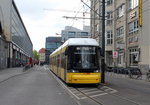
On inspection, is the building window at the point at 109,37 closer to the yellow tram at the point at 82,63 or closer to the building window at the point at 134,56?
the building window at the point at 134,56

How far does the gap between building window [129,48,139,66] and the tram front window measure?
2342 centimetres

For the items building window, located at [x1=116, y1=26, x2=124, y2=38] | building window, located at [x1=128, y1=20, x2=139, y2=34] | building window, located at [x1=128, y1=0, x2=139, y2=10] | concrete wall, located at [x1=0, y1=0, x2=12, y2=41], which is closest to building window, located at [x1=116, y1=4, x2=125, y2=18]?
building window, located at [x1=116, y1=26, x2=124, y2=38]

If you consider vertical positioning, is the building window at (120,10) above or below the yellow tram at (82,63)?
above

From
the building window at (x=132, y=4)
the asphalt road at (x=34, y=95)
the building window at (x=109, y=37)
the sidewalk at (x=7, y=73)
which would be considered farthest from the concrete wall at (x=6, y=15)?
the asphalt road at (x=34, y=95)

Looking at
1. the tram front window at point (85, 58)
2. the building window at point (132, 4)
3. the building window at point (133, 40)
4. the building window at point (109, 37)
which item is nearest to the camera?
the tram front window at point (85, 58)

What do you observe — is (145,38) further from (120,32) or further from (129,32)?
(120,32)

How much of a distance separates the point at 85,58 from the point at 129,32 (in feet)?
91.8

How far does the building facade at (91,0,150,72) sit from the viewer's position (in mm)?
39281

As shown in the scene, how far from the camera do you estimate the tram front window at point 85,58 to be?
18750mm

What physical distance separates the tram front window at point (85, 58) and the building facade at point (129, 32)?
496 inches

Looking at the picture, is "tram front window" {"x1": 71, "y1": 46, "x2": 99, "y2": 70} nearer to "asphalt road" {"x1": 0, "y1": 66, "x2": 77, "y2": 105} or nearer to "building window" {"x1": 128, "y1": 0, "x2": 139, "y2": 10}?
"asphalt road" {"x1": 0, "y1": 66, "x2": 77, "y2": 105}

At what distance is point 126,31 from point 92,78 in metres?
29.1

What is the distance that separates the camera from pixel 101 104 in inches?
449

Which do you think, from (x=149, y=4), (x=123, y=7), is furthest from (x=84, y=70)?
(x=123, y=7)
